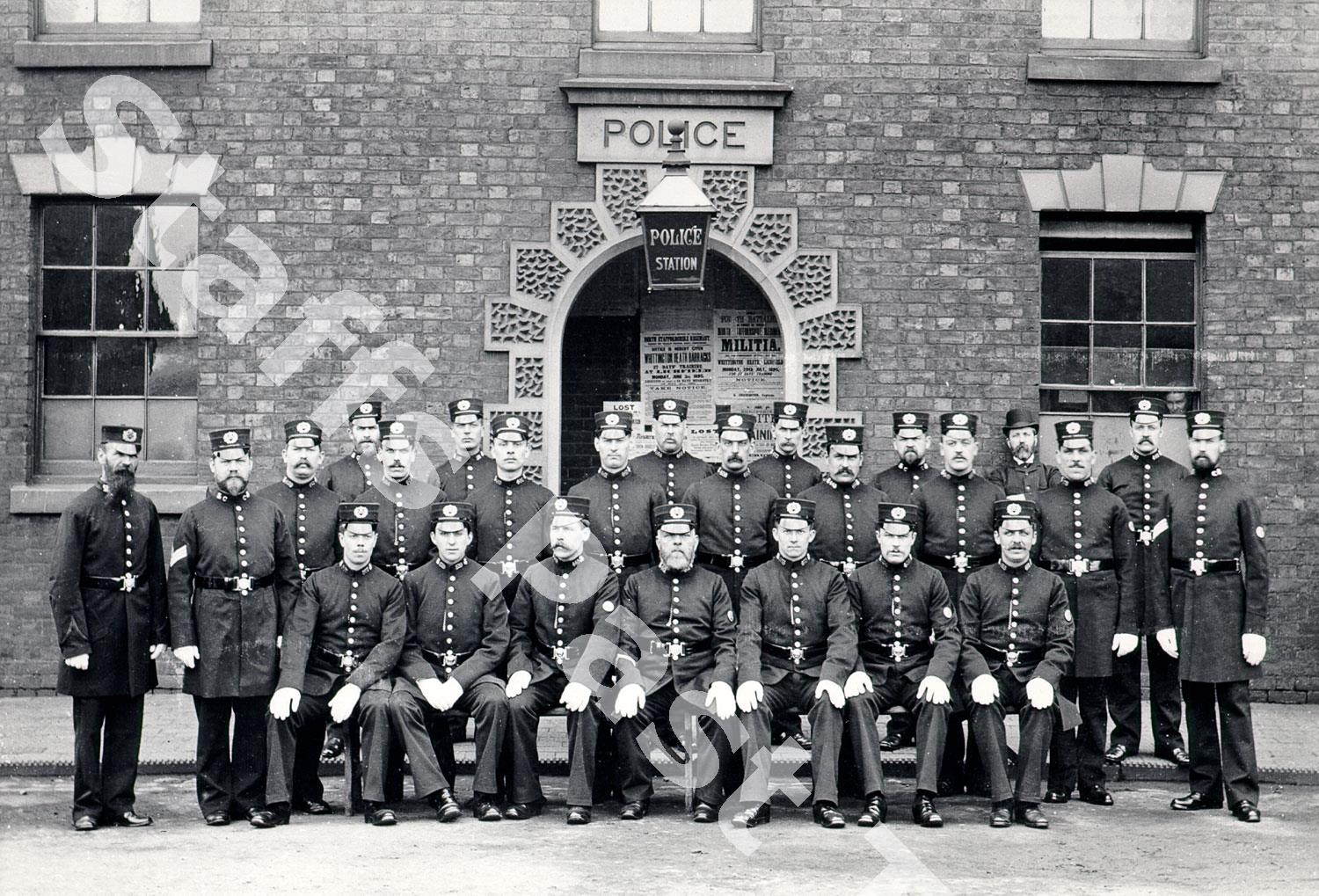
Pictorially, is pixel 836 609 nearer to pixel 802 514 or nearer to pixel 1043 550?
pixel 802 514

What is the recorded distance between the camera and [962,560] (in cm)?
934

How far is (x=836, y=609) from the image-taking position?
852 cm

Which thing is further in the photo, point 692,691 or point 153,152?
point 153,152

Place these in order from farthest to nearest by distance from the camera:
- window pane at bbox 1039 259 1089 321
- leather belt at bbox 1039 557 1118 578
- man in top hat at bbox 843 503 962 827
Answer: window pane at bbox 1039 259 1089 321 < leather belt at bbox 1039 557 1118 578 < man in top hat at bbox 843 503 962 827

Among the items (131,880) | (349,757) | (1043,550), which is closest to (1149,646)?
(1043,550)

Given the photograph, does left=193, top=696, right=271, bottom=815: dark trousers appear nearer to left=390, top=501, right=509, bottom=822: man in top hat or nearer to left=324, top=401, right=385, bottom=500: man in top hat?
left=390, top=501, right=509, bottom=822: man in top hat

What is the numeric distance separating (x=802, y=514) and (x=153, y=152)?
5665 millimetres

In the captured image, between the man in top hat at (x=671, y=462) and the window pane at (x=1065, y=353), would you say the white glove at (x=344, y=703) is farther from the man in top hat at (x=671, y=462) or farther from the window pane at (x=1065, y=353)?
the window pane at (x=1065, y=353)

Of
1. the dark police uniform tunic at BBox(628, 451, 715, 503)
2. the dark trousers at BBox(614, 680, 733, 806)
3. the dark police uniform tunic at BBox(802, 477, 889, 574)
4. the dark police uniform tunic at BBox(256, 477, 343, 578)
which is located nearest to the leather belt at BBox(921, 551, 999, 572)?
the dark police uniform tunic at BBox(802, 477, 889, 574)

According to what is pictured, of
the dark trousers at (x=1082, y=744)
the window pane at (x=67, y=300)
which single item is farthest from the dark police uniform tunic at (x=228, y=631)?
the dark trousers at (x=1082, y=744)

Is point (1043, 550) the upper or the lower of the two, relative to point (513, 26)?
lower

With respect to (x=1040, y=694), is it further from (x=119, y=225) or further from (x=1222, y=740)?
(x=119, y=225)

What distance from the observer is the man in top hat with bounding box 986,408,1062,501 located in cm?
1001

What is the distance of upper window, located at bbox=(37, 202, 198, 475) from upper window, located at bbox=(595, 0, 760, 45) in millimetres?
3470
